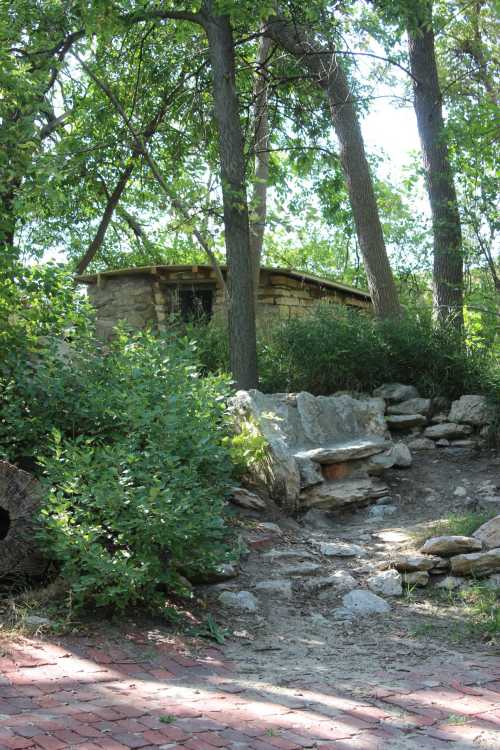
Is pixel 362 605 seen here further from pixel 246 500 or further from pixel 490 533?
pixel 246 500

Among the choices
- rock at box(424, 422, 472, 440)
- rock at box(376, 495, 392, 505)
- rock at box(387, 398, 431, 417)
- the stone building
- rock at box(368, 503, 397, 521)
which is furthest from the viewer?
the stone building

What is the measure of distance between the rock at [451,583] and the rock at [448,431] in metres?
3.32

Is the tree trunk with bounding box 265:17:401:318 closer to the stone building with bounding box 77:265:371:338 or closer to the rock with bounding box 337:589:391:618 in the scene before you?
the stone building with bounding box 77:265:371:338

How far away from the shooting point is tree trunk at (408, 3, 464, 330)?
1081 cm

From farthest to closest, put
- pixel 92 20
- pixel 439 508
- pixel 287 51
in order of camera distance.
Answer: pixel 287 51 < pixel 92 20 < pixel 439 508

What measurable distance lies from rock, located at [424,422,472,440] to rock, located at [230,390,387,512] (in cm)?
64

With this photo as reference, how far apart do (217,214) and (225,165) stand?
64cm

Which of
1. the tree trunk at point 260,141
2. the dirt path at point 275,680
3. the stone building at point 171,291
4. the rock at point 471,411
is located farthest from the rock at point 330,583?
the stone building at point 171,291

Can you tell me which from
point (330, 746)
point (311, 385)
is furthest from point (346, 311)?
point (330, 746)

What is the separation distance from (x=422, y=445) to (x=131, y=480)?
16.3 ft

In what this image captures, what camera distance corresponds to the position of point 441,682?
458 cm

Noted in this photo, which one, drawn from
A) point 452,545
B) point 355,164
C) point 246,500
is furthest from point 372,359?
point 452,545

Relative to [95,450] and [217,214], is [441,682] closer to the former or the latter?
[95,450]

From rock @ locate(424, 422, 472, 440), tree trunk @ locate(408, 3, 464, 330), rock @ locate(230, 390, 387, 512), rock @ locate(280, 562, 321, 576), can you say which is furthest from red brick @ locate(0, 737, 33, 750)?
tree trunk @ locate(408, 3, 464, 330)
